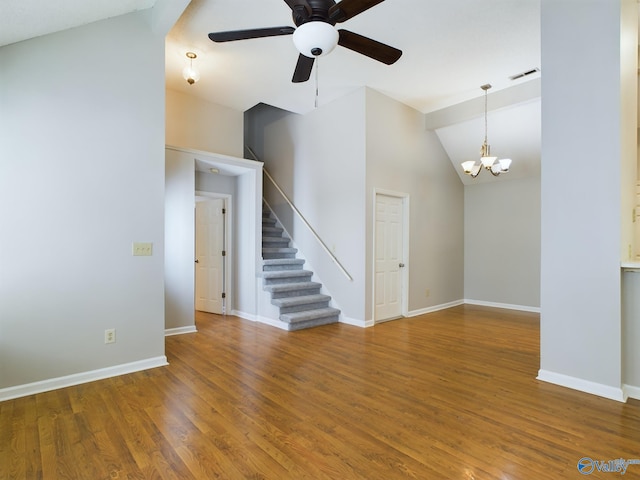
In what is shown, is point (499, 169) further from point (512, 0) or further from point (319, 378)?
point (319, 378)

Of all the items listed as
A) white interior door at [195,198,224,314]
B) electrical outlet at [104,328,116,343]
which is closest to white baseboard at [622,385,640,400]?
electrical outlet at [104,328,116,343]

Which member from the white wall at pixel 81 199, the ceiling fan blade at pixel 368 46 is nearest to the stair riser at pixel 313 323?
the white wall at pixel 81 199

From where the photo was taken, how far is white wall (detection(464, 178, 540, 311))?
611cm

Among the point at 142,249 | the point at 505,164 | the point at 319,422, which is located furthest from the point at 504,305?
the point at 142,249

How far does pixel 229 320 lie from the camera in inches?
207

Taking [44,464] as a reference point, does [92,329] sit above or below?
above

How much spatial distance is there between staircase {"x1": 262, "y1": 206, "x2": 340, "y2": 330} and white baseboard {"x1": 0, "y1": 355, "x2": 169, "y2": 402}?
186 cm

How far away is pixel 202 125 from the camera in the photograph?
17.8 feet

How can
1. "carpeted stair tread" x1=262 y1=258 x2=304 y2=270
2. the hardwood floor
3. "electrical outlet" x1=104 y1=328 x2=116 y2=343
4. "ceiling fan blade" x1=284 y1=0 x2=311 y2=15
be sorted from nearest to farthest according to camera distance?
the hardwood floor → "ceiling fan blade" x1=284 y1=0 x2=311 y2=15 → "electrical outlet" x1=104 y1=328 x2=116 y2=343 → "carpeted stair tread" x1=262 y1=258 x2=304 y2=270

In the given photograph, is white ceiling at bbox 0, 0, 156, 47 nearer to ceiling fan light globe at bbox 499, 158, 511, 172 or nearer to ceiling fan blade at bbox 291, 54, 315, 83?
ceiling fan blade at bbox 291, 54, 315, 83

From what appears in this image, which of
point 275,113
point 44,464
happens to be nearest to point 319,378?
point 44,464

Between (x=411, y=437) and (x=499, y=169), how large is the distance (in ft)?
14.2

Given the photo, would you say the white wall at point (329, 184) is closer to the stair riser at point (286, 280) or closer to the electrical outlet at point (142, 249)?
the stair riser at point (286, 280)

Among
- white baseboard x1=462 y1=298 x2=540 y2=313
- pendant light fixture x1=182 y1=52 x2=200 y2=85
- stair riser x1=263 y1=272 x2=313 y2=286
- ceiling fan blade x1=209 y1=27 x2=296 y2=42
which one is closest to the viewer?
ceiling fan blade x1=209 y1=27 x2=296 y2=42
